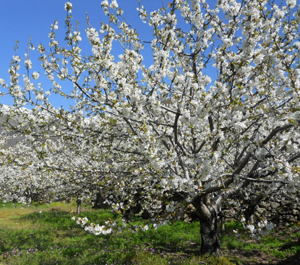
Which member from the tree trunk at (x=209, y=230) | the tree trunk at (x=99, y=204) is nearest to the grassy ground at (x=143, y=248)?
the tree trunk at (x=209, y=230)

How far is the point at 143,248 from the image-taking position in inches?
311

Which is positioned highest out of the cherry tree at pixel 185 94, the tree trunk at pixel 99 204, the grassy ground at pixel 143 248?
the cherry tree at pixel 185 94

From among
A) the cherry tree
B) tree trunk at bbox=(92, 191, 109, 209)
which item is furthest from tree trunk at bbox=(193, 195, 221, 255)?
tree trunk at bbox=(92, 191, 109, 209)

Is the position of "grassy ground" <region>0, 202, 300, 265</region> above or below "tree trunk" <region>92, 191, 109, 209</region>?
below

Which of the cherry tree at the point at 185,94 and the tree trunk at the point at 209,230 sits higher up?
the cherry tree at the point at 185,94

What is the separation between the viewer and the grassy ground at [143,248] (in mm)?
7023

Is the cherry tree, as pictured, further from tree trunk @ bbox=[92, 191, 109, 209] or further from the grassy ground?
tree trunk @ bbox=[92, 191, 109, 209]

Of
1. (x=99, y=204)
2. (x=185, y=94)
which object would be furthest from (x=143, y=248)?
(x=99, y=204)

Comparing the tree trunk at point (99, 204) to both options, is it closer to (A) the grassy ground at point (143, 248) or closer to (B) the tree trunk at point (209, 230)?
(A) the grassy ground at point (143, 248)

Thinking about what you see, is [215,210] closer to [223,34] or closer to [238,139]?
[238,139]

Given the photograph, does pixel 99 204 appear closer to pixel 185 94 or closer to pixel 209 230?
pixel 209 230

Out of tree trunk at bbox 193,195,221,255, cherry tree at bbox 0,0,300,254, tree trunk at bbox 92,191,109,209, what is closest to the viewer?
cherry tree at bbox 0,0,300,254

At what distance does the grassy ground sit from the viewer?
7023 millimetres

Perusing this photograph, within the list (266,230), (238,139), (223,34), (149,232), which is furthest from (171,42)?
(149,232)
